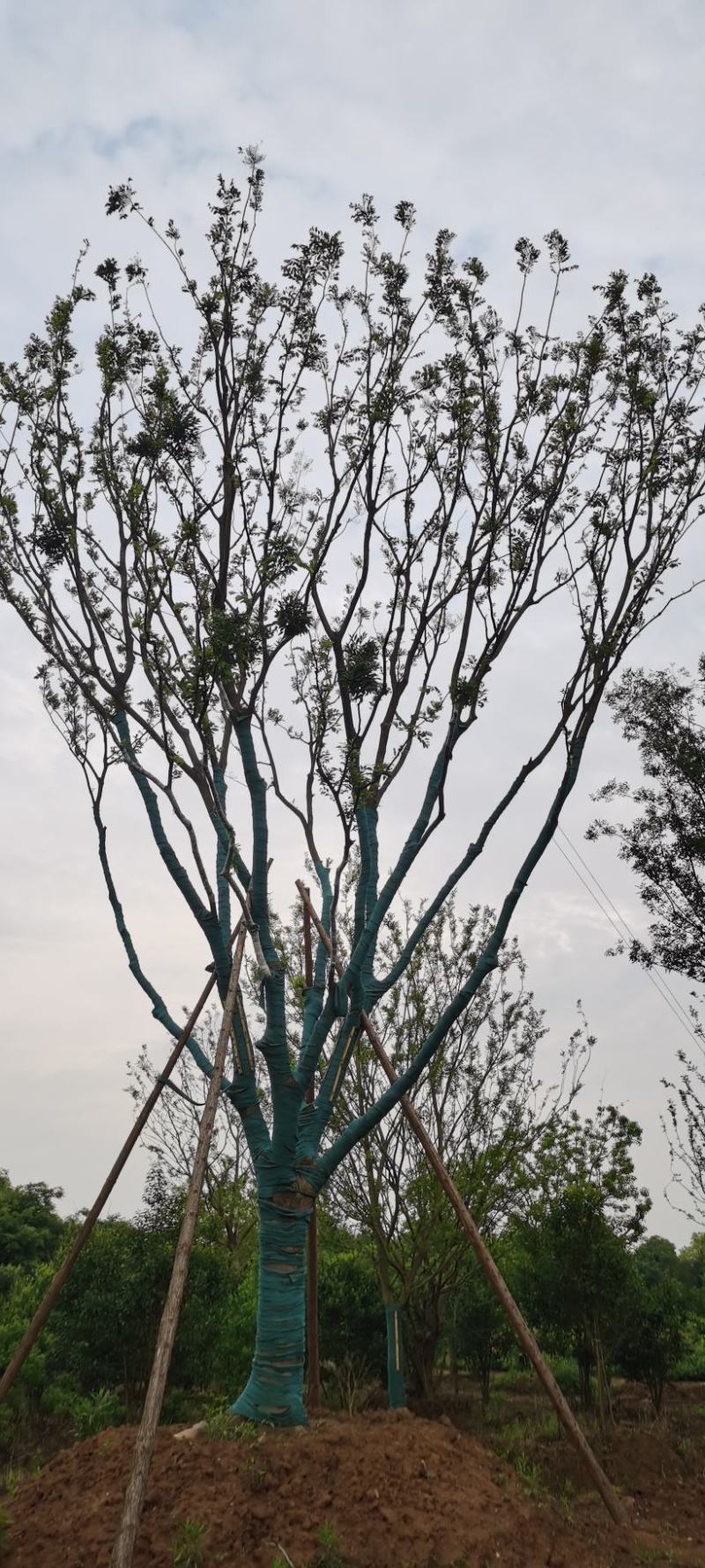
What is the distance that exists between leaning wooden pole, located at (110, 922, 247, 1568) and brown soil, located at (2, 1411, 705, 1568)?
0.40 meters

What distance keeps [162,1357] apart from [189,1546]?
36.9 inches

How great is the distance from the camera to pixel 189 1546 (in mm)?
5633

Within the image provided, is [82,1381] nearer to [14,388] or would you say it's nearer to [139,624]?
[139,624]

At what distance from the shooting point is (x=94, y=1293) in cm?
1062

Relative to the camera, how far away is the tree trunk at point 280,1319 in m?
7.49

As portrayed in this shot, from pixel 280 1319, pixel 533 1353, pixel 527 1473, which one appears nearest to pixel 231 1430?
pixel 280 1319

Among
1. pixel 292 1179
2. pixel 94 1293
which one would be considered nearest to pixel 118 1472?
pixel 292 1179

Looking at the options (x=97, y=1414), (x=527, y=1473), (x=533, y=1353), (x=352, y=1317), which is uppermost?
(x=533, y=1353)

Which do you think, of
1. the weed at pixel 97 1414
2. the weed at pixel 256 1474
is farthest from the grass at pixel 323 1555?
the weed at pixel 97 1414

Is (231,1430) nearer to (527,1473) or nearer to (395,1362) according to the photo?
(527,1473)

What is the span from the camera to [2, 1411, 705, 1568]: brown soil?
5719mm

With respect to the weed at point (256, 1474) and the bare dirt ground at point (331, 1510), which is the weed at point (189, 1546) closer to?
the bare dirt ground at point (331, 1510)

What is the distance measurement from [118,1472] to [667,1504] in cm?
451

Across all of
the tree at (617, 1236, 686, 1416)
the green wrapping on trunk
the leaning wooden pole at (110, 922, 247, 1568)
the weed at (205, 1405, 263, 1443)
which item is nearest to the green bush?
the green wrapping on trunk
